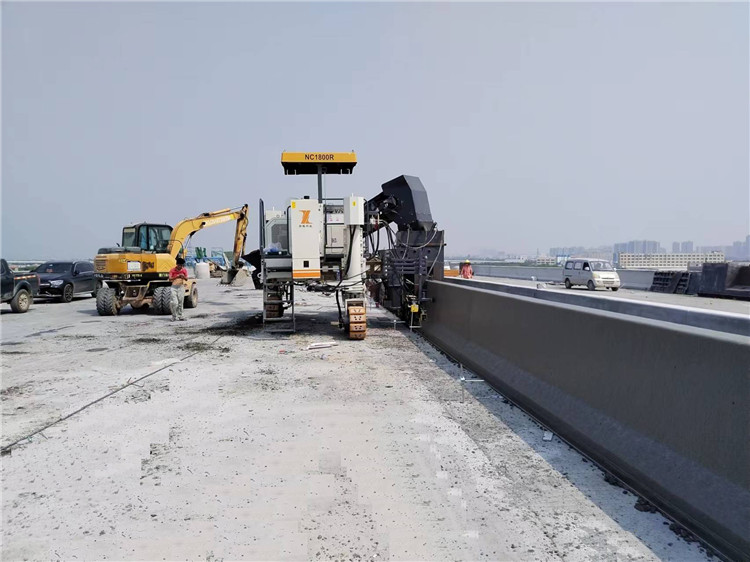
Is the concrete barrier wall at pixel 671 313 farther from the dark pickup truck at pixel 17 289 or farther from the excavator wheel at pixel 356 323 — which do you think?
the dark pickup truck at pixel 17 289

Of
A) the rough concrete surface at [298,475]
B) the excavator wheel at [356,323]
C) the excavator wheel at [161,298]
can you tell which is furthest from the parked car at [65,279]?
the excavator wheel at [356,323]

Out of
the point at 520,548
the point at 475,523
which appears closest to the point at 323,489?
the point at 475,523

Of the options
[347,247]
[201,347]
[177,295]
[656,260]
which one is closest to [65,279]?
[177,295]

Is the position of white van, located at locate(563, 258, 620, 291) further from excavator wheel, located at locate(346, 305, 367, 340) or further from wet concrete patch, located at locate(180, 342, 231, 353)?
wet concrete patch, located at locate(180, 342, 231, 353)

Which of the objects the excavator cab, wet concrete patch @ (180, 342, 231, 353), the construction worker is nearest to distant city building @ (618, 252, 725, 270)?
the excavator cab

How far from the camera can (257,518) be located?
10.5 feet

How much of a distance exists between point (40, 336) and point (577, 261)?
25590mm

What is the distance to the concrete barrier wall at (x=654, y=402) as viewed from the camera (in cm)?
270

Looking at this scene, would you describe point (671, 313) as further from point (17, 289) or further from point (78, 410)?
point (17, 289)

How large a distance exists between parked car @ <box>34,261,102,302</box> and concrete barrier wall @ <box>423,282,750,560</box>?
20.7m

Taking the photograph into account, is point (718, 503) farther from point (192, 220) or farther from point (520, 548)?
point (192, 220)

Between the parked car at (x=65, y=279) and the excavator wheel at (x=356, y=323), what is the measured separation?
15.3 meters

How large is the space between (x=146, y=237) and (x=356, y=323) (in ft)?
34.3

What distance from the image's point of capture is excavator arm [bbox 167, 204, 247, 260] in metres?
16.9
